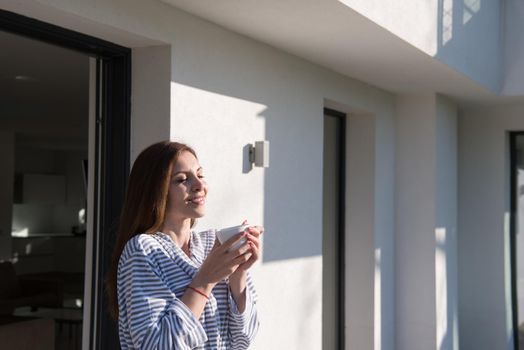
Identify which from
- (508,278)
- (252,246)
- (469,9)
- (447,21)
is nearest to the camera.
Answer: (252,246)

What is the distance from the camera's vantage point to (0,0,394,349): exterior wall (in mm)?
3072

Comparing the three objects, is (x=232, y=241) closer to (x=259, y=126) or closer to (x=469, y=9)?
(x=259, y=126)

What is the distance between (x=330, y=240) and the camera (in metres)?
5.28

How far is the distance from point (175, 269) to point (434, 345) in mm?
4243

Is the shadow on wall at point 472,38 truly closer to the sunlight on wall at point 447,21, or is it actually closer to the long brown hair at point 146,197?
the sunlight on wall at point 447,21

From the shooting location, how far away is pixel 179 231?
1.80 metres

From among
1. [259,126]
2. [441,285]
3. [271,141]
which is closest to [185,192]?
[259,126]

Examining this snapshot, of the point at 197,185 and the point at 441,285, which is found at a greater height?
the point at 197,185

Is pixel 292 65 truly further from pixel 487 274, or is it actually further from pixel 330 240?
pixel 487 274

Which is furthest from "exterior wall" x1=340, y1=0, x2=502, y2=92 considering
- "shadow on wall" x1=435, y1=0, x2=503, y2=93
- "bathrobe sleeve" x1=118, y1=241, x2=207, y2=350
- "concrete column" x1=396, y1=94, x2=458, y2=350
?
"bathrobe sleeve" x1=118, y1=241, x2=207, y2=350

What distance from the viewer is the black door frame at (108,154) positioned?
9.95 ft

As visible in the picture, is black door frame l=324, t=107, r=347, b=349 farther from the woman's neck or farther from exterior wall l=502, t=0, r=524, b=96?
the woman's neck

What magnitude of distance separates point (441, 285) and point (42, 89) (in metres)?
3.64

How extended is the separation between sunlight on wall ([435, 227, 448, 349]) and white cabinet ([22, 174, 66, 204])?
7.53 metres
